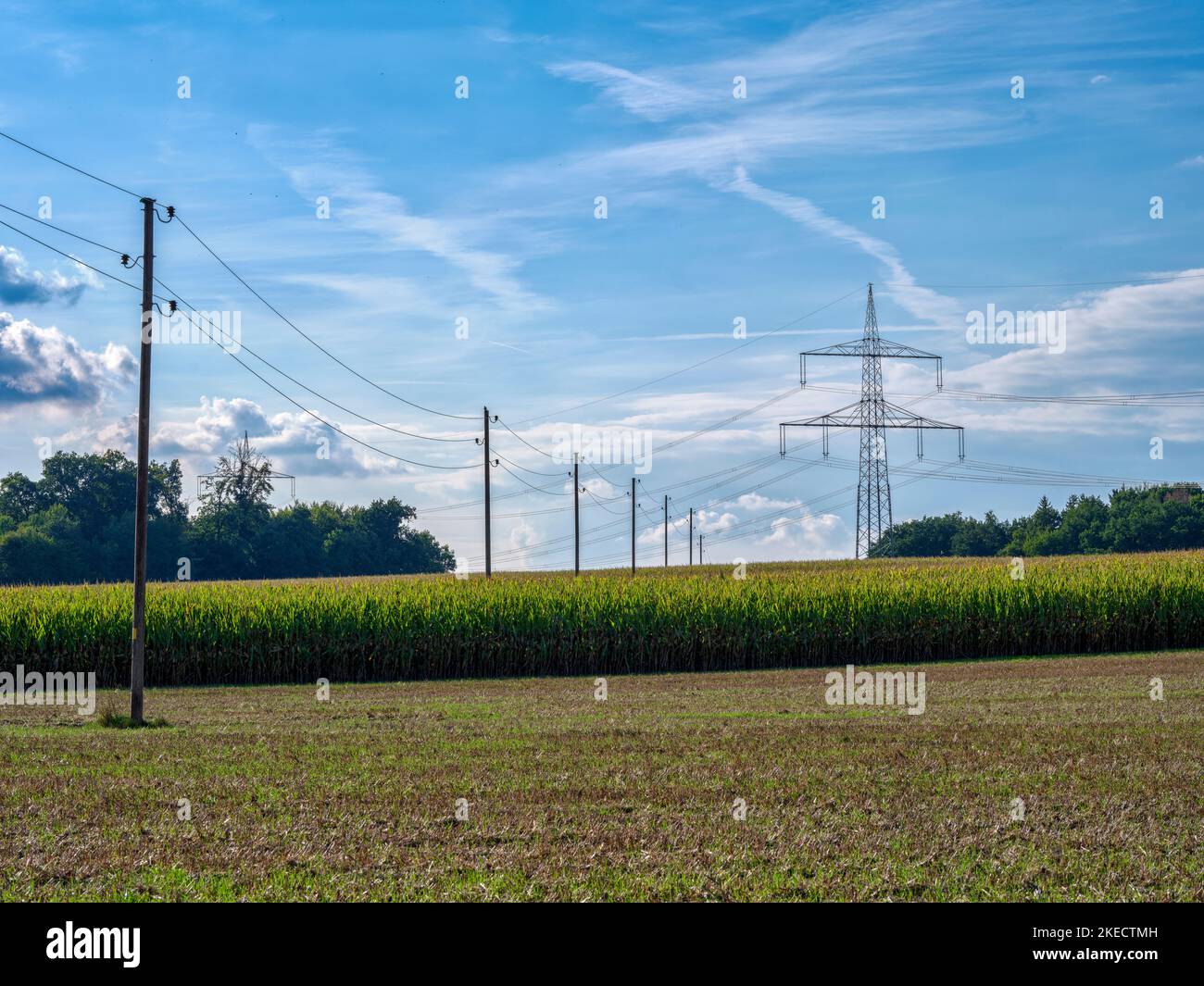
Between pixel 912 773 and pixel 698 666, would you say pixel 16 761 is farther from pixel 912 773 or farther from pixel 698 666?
pixel 698 666

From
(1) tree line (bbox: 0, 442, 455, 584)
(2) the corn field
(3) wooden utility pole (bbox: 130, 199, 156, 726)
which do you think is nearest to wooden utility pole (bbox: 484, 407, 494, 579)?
(2) the corn field

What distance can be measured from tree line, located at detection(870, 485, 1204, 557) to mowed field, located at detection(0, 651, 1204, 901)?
289 ft

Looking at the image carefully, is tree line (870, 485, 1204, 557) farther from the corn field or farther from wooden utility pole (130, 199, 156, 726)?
wooden utility pole (130, 199, 156, 726)

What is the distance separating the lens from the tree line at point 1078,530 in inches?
4350

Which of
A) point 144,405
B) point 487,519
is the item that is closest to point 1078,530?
point 487,519

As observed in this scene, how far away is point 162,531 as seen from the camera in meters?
101

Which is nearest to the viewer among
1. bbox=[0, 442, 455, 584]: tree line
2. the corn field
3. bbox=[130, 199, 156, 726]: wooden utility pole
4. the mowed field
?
the mowed field

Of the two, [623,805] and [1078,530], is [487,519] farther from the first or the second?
[1078,530]

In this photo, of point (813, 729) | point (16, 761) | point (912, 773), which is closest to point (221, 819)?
point (16, 761)

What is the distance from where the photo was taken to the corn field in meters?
35.7

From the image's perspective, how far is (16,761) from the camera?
1794 cm
